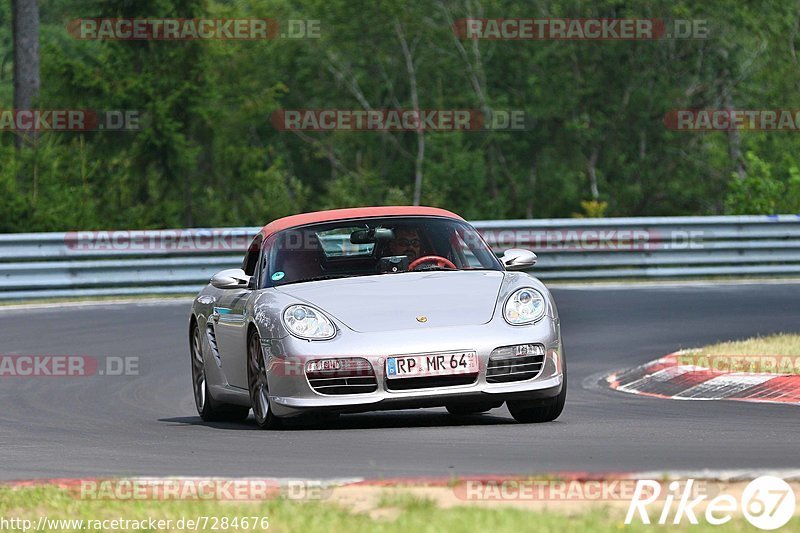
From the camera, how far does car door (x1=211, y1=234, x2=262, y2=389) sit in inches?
398

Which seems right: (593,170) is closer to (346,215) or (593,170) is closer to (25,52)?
(25,52)

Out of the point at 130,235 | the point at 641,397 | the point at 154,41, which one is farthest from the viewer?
the point at 154,41

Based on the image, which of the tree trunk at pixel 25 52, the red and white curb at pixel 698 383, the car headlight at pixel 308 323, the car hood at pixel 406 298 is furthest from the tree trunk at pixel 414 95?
the car headlight at pixel 308 323

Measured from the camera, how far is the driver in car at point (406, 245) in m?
10.4

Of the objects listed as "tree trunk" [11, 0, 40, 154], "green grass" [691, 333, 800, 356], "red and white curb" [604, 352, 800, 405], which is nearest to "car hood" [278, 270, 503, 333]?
"red and white curb" [604, 352, 800, 405]

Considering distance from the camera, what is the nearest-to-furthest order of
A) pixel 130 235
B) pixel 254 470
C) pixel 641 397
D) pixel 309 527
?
pixel 309 527
pixel 254 470
pixel 641 397
pixel 130 235

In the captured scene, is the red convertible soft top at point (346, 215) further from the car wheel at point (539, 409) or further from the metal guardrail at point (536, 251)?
the metal guardrail at point (536, 251)

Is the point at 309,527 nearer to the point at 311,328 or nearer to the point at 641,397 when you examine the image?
the point at 311,328

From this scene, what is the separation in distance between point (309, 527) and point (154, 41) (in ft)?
98.1

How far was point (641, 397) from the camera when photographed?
1184 centimetres

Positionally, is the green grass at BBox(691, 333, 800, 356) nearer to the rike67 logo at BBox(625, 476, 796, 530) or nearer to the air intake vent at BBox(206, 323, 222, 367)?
the air intake vent at BBox(206, 323, 222, 367)

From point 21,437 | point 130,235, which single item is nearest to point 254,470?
point 21,437

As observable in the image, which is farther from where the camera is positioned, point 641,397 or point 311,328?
point 641,397

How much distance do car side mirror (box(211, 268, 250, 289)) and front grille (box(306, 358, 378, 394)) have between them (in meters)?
1.33
